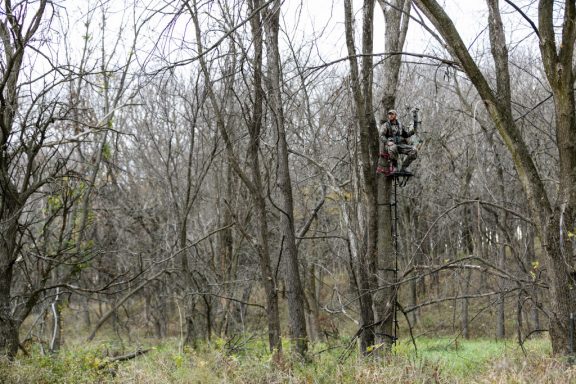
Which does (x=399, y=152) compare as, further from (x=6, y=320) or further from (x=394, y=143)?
Result: (x=6, y=320)

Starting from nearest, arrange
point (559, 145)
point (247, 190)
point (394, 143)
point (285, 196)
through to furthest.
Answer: point (559, 145) → point (394, 143) → point (285, 196) → point (247, 190)

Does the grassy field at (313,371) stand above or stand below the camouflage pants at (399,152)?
below

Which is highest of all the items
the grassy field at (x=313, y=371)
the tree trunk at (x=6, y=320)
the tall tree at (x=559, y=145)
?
the tall tree at (x=559, y=145)

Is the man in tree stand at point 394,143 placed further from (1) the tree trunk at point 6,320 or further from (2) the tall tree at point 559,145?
(1) the tree trunk at point 6,320

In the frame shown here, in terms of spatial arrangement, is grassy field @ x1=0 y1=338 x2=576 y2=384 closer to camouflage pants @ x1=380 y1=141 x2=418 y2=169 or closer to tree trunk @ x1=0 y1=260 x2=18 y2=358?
tree trunk @ x1=0 y1=260 x2=18 y2=358

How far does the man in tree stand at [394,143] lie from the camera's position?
7938mm

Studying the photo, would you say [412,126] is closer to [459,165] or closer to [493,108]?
[493,108]

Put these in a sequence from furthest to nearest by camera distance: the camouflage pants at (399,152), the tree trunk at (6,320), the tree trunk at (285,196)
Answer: the tree trunk at (6,320)
the tree trunk at (285,196)
the camouflage pants at (399,152)

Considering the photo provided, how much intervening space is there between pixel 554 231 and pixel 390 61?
320 centimetres

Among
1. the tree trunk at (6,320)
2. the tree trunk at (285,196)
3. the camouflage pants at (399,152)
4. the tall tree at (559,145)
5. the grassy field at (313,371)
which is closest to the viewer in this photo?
the grassy field at (313,371)

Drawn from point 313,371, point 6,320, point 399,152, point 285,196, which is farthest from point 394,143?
point 6,320

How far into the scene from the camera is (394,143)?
26.1 ft

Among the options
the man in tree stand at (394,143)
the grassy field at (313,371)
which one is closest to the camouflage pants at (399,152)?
the man in tree stand at (394,143)

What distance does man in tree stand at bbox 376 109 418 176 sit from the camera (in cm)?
794
